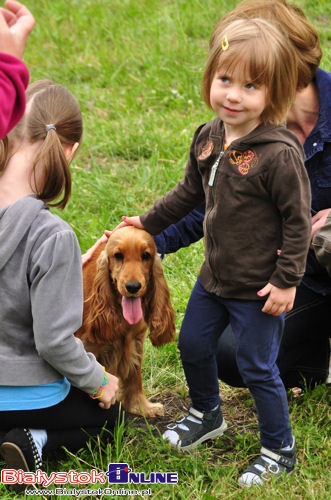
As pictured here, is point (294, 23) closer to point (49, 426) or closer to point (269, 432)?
point (269, 432)

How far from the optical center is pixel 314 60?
314 cm

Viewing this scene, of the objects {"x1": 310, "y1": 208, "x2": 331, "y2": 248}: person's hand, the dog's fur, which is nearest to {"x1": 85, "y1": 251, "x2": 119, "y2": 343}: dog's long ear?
the dog's fur

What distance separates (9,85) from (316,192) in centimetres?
182

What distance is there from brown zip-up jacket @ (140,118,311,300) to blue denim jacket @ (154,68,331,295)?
1.85 feet

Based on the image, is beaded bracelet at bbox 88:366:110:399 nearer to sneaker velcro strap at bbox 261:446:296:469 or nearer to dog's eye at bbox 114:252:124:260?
dog's eye at bbox 114:252:124:260

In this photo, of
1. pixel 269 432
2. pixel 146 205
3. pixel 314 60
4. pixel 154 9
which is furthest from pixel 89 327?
pixel 154 9

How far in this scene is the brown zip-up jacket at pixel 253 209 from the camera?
98.1 inches

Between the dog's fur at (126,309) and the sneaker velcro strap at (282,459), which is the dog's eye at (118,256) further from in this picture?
the sneaker velcro strap at (282,459)

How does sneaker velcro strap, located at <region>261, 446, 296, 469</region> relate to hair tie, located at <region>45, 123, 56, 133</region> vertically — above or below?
below

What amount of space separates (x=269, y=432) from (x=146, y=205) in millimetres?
2665

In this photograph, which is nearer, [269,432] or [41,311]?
[41,311]

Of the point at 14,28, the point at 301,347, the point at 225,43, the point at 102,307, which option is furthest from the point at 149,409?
the point at 14,28

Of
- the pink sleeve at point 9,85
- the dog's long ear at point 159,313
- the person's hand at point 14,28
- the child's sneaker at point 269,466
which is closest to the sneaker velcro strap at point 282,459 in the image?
the child's sneaker at point 269,466

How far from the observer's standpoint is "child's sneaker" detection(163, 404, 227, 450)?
3.05 m
